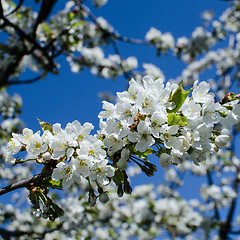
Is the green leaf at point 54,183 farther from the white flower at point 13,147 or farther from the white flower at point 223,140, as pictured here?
the white flower at point 223,140

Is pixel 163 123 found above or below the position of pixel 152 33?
below

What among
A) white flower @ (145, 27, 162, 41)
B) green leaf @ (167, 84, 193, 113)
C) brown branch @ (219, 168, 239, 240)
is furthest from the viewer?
brown branch @ (219, 168, 239, 240)

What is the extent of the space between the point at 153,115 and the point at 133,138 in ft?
0.46

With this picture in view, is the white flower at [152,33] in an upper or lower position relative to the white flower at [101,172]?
upper

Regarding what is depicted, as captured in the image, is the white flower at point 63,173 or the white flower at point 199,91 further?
the white flower at point 199,91

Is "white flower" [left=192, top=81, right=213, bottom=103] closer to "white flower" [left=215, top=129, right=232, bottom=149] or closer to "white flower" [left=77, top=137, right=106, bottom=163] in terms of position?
"white flower" [left=215, top=129, right=232, bottom=149]

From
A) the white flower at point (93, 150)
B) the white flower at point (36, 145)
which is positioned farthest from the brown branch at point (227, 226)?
the white flower at point (36, 145)

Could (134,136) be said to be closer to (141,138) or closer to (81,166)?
(141,138)

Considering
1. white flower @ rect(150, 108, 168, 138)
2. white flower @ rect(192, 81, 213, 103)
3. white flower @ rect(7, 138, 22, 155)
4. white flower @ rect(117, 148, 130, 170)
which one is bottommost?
white flower @ rect(7, 138, 22, 155)

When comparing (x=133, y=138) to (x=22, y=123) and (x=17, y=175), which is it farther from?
(x=17, y=175)

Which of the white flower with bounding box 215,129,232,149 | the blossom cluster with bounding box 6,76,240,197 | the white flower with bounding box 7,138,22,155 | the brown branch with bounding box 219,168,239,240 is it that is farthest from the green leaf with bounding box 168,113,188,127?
the brown branch with bounding box 219,168,239,240

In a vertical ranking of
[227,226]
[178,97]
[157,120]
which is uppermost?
[227,226]

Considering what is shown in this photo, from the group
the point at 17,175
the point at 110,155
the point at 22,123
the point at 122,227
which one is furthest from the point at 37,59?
the point at 122,227

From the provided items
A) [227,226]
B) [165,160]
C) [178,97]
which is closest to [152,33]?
[227,226]
